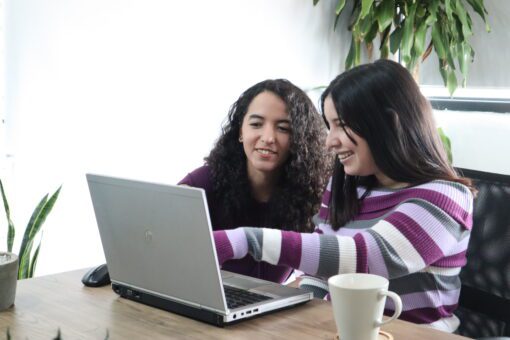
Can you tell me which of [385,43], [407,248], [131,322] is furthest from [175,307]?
[385,43]

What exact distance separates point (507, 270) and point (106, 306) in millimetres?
777

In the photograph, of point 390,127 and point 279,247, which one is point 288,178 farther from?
point 279,247

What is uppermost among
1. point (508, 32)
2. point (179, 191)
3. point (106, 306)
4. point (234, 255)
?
point (508, 32)

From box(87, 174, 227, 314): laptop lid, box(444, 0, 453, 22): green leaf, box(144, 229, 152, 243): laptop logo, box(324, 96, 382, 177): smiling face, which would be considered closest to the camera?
box(87, 174, 227, 314): laptop lid

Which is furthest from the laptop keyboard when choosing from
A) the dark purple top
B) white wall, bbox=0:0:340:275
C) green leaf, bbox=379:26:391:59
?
green leaf, bbox=379:26:391:59

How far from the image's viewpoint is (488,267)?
4.77ft

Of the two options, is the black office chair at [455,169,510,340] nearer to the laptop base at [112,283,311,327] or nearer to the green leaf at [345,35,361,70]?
the laptop base at [112,283,311,327]

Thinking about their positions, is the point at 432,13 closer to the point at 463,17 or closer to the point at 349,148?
the point at 463,17

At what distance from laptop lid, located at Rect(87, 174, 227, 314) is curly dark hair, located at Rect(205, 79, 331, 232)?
0.67m

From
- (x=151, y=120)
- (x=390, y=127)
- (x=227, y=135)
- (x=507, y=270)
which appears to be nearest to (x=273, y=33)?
(x=151, y=120)

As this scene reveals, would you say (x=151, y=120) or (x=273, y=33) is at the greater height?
(x=273, y=33)

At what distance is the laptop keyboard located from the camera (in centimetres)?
130

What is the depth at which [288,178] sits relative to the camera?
2061mm

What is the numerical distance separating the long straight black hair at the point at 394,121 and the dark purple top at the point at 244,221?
53 cm
